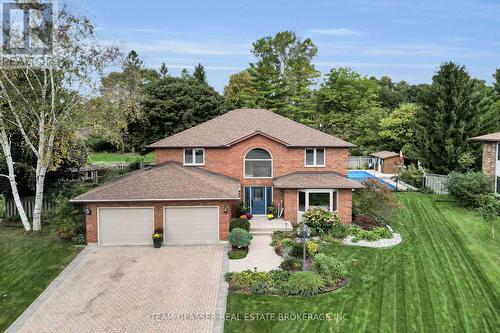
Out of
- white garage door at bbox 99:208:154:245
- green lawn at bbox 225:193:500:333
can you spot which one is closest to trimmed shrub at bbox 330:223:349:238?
green lawn at bbox 225:193:500:333

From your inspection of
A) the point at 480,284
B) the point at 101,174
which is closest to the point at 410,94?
the point at 101,174

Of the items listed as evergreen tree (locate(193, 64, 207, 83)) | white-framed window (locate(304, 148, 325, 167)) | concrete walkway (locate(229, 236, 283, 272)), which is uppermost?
evergreen tree (locate(193, 64, 207, 83))

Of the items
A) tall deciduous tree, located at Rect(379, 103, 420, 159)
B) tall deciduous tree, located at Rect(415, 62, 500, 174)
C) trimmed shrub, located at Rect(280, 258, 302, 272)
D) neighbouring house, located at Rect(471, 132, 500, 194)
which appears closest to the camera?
trimmed shrub, located at Rect(280, 258, 302, 272)

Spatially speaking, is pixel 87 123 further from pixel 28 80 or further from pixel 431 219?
pixel 431 219

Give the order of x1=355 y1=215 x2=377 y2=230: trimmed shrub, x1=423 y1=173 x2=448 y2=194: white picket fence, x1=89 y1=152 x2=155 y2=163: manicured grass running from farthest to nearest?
x1=89 y1=152 x2=155 y2=163: manicured grass, x1=423 y1=173 x2=448 y2=194: white picket fence, x1=355 y1=215 x2=377 y2=230: trimmed shrub

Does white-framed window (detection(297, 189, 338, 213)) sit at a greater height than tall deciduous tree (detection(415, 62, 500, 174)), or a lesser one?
lesser

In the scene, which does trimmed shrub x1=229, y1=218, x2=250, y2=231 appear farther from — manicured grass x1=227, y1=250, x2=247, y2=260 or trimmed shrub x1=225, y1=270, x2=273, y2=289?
trimmed shrub x1=225, y1=270, x2=273, y2=289

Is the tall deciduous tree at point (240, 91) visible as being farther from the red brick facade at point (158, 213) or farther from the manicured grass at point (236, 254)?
the manicured grass at point (236, 254)

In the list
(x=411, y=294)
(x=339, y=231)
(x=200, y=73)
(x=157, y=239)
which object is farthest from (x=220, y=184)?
(x=200, y=73)
